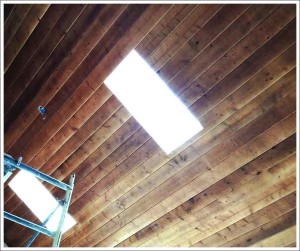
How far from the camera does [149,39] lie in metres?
2.55

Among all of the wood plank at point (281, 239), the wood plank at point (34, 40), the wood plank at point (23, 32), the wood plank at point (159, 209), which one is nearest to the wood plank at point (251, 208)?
the wood plank at point (281, 239)

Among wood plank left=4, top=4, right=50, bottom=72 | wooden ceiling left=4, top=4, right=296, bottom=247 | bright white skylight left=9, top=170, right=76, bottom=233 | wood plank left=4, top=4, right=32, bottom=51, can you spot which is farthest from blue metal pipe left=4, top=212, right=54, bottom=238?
wood plank left=4, top=4, right=32, bottom=51

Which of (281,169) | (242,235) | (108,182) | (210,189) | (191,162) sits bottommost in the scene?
(242,235)

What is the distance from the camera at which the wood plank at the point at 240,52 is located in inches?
85.4

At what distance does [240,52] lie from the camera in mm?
2352

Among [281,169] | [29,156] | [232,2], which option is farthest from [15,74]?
[281,169]

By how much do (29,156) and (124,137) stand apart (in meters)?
1.40

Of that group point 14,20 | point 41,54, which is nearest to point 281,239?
point 41,54

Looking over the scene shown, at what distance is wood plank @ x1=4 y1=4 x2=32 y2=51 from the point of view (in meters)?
2.72

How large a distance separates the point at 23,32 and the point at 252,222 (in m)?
2.99

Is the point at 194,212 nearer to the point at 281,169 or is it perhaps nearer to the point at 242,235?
the point at 242,235

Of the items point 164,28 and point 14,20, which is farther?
point 14,20

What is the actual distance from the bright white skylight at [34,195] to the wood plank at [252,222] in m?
1.84

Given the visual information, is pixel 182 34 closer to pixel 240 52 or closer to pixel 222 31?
pixel 222 31
